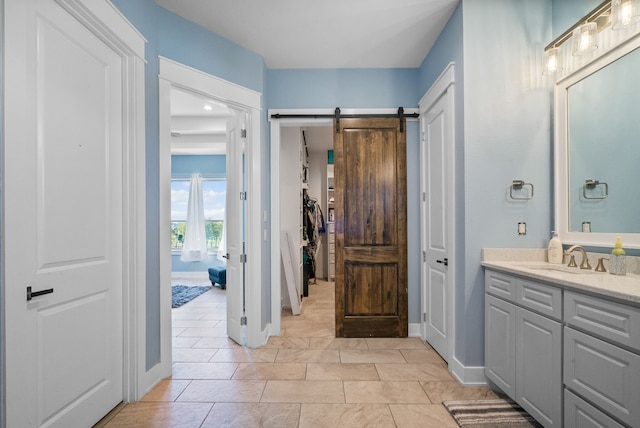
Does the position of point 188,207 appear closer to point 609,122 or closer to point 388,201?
point 388,201

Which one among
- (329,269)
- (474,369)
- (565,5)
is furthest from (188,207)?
(565,5)

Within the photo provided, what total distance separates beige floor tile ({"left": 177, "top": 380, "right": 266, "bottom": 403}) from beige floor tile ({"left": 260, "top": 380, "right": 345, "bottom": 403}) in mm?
82

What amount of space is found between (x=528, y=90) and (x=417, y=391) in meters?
2.38

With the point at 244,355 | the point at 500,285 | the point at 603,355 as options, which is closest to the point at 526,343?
the point at 500,285

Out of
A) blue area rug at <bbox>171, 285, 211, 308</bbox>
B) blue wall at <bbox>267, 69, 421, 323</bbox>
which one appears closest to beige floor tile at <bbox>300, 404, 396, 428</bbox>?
blue wall at <bbox>267, 69, 421, 323</bbox>

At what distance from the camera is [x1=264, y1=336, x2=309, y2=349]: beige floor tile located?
307 centimetres

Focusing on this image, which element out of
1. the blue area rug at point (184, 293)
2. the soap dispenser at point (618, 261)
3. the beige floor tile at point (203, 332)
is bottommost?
the blue area rug at point (184, 293)

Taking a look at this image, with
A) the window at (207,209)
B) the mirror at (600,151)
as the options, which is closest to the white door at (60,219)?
the mirror at (600,151)

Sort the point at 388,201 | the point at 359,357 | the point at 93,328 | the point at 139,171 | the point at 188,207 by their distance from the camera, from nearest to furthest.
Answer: the point at 93,328 < the point at 139,171 < the point at 359,357 < the point at 388,201 < the point at 188,207

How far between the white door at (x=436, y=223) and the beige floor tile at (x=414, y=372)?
0.18 meters

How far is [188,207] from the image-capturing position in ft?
23.2

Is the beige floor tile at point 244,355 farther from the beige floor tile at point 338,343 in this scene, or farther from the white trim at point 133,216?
the white trim at point 133,216

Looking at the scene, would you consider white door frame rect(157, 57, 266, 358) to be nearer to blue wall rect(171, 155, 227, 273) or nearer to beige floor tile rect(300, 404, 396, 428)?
beige floor tile rect(300, 404, 396, 428)

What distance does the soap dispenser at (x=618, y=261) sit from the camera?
67.6 inches
